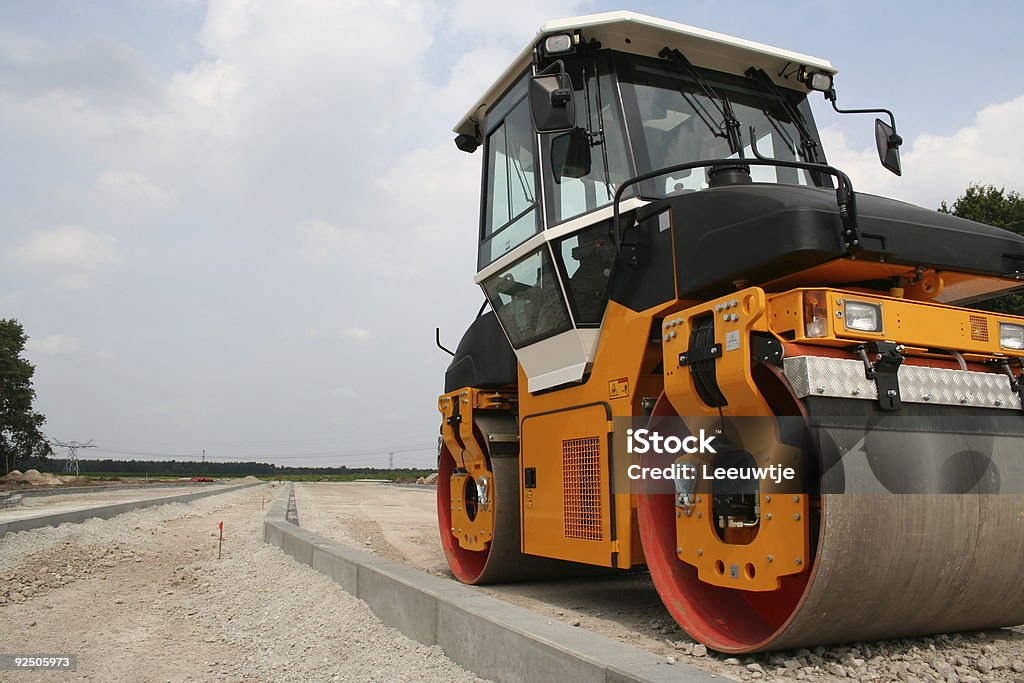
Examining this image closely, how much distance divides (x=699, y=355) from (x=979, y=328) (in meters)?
1.23

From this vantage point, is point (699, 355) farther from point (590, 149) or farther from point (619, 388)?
point (590, 149)

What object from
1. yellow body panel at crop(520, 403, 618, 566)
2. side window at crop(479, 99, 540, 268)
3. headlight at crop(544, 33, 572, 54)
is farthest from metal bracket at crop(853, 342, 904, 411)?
headlight at crop(544, 33, 572, 54)

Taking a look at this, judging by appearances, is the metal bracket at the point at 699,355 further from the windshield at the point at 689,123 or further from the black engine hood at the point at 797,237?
the windshield at the point at 689,123

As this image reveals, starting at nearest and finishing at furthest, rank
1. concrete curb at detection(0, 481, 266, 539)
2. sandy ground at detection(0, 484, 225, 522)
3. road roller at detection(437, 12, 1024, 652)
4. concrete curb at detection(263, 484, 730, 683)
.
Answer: concrete curb at detection(263, 484, 730, 683)
road roller at detection(437, 12, 1024, 652)
concrete curb at detection(0, 481, 266, 539)
sandy ground at detection(0, 484, 225, 522)

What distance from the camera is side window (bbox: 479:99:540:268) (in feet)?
18.3

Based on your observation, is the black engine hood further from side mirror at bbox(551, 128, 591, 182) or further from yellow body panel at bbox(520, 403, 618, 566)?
yellow body panel at bbox(520, 403, 618, 566)

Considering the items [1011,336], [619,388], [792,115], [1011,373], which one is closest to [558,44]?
[792,115]

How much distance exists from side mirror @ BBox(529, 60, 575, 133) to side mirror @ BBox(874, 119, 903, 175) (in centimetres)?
203

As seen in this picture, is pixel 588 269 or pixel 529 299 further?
pixel 529 299

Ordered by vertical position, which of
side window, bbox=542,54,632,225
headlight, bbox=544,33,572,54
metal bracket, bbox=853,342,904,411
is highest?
headlight, bbox=544,33,572,54

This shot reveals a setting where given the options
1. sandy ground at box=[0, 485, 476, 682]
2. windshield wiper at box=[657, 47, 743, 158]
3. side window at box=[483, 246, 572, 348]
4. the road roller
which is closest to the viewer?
the road roller

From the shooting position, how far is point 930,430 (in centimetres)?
339

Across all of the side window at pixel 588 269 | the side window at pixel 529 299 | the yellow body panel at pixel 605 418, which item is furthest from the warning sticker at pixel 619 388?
the side window at pixel 529 299

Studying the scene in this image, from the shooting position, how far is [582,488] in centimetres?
486
